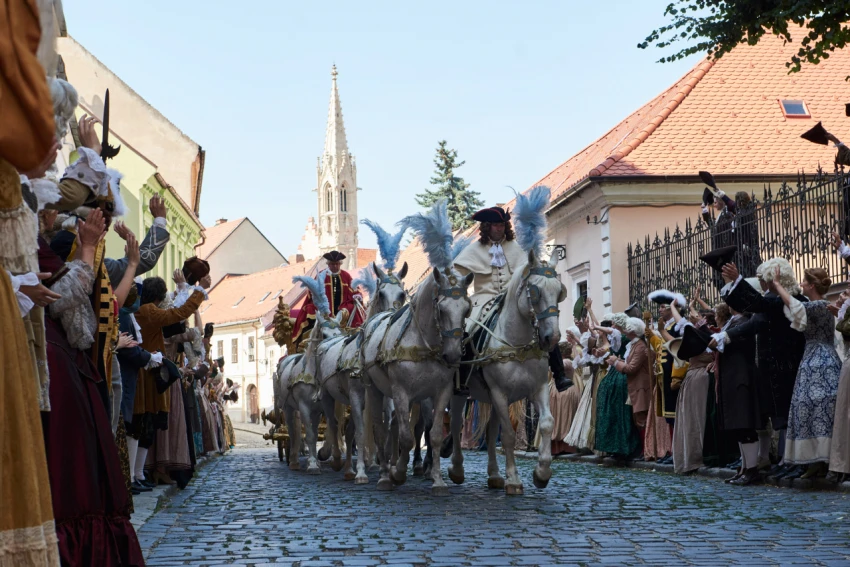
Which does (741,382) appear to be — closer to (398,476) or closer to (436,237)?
(436,237)

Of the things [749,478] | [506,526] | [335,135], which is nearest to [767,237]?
[749,478]

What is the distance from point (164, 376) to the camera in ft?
40.3

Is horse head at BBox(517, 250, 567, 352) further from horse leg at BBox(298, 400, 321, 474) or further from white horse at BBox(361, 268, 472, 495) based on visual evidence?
horse leg at BBox(298, 400, 321, 474)

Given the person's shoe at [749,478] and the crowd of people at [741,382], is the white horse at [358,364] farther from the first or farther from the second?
the person's shoe at [749,478]

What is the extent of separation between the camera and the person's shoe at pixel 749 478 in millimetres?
13445

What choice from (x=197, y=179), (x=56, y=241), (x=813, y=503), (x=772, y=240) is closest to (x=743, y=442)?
(x=813, y=503)

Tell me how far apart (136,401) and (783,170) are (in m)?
20.4

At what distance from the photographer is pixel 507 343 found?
12242 millimetres

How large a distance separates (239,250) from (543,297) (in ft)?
292

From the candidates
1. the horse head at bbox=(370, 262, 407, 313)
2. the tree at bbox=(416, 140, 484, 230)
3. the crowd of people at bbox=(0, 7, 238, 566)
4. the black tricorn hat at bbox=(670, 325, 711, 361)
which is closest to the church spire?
the tree at bbox=(416, 140, 484, 230)

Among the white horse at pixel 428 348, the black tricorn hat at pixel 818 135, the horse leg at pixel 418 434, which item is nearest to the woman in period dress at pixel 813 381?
the black tricorn hat at pixel 818 135

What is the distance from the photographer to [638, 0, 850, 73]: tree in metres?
12.5

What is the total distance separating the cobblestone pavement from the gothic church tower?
107067 millimetres

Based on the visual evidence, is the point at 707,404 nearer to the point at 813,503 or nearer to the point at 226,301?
the point at 813,503
